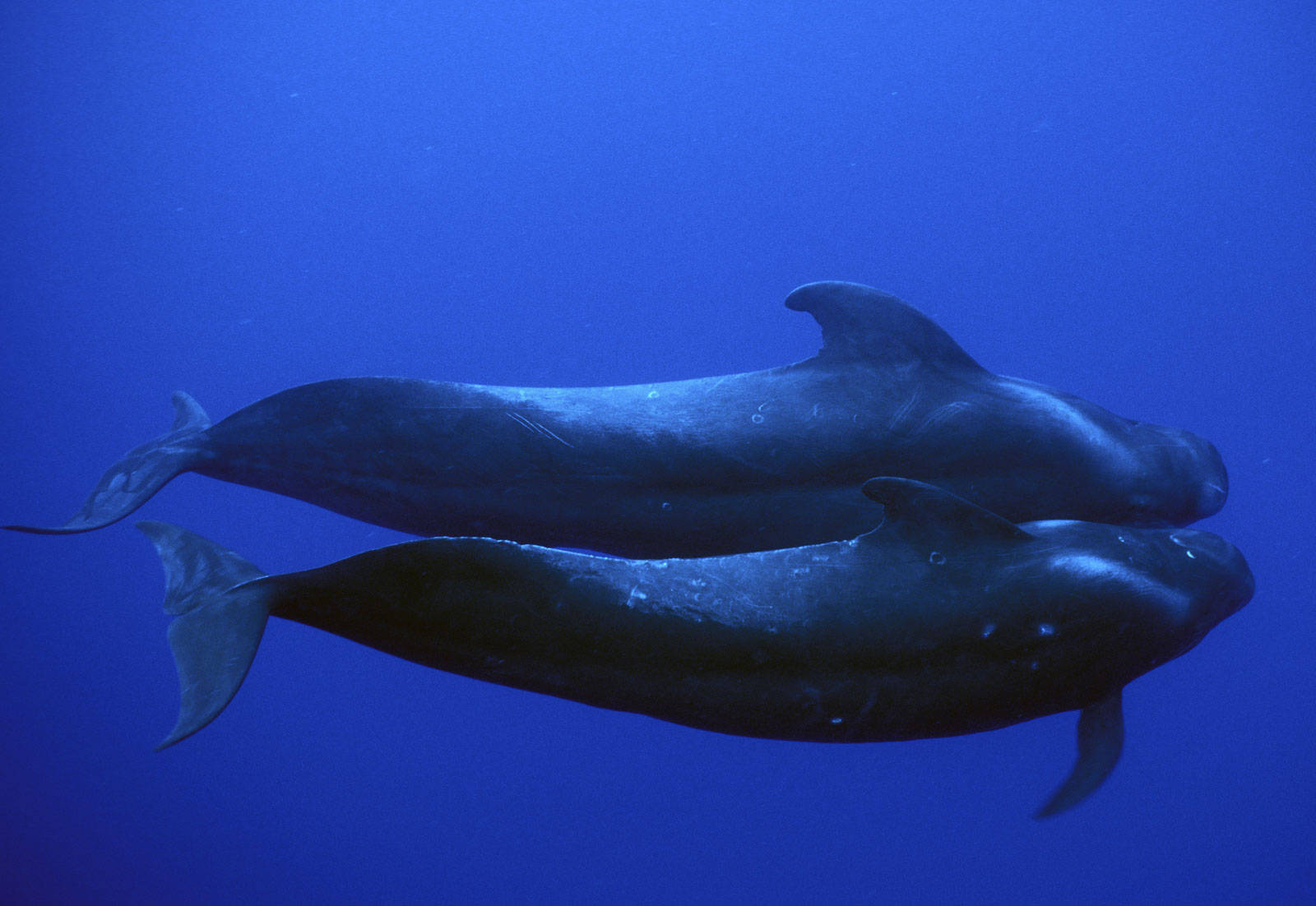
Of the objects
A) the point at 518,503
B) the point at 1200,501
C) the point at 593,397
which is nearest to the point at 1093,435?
the point at 1200,501

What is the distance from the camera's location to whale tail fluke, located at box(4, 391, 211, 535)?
375 cm

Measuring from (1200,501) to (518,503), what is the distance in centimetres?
317

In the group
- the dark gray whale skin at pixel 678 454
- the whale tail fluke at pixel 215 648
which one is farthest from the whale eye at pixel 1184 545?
the whale tail fluke at pixel 215 648

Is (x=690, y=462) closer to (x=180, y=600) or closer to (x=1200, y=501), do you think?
(x=180, y=600)

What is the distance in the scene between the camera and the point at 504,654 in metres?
2.86

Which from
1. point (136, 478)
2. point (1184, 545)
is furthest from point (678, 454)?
point (136, 478)

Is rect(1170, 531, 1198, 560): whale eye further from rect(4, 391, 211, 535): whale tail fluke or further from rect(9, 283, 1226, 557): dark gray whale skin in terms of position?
rect(4, 391, 211, 535): whale tail fluke

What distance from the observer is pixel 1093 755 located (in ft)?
12.3

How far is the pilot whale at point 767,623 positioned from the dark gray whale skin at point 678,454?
566 millimetres

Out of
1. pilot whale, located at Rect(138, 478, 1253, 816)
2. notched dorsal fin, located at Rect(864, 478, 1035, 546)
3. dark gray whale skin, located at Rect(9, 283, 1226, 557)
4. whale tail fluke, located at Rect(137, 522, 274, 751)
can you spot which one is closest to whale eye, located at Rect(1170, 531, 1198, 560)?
dark gray whale skin, located at Rect(9, 283, 1226, 557)

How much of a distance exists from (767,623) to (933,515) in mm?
746

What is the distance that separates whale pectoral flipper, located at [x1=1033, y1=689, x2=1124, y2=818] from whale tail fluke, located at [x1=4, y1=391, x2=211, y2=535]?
4.02 m

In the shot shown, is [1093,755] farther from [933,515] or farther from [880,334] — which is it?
[880,334]

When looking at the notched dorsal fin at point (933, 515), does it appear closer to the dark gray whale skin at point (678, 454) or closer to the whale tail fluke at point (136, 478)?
the dark gray whale skin at point (678, 454)
